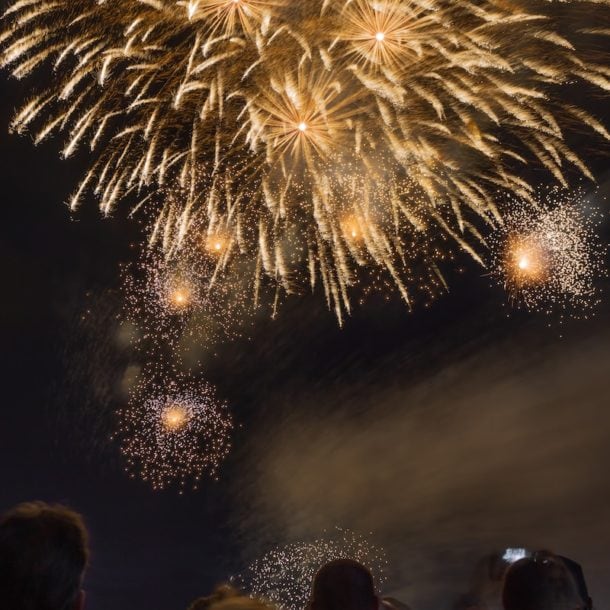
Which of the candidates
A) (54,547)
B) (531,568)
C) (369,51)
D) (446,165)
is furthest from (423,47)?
(54,547)

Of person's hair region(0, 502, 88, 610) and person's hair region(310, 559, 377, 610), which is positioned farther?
person's hair region(310, 559, 377, 610)

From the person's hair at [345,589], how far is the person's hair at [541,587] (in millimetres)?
676

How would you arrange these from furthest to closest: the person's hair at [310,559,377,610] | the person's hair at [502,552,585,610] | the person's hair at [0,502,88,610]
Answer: the person's hair at [310,559,377,610]
the person's hair at [502,552,585,610]
the person's hair at [0,502,88,610]

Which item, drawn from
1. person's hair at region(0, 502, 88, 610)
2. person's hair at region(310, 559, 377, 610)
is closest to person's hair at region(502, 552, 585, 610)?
person's hair at region(310, 559, 377, 610)

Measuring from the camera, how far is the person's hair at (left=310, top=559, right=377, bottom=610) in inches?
139

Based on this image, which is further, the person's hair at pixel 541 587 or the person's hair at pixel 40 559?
the person's hair at pixel 541 587

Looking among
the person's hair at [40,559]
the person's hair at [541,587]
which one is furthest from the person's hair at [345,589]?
the person's hair at [40,559]

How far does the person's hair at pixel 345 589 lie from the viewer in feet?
11.6

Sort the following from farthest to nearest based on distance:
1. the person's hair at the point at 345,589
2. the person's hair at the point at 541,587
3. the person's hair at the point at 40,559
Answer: the person's hair at the point at 345,589
the person's hair at the point at 541,587
the person's hair at the point at 40,559

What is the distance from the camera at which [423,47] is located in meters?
9.80

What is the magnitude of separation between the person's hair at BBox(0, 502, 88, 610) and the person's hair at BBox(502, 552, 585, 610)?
203 cm

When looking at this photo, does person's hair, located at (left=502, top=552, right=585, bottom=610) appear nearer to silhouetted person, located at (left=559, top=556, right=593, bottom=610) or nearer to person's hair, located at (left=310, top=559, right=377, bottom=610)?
silhouetted person, located at (left=559, top=556, right=593, bottom=610)

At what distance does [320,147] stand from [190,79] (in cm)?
216

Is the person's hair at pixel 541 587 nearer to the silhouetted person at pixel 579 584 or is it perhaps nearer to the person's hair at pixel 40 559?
the silhouetted person at pixel 579 584
